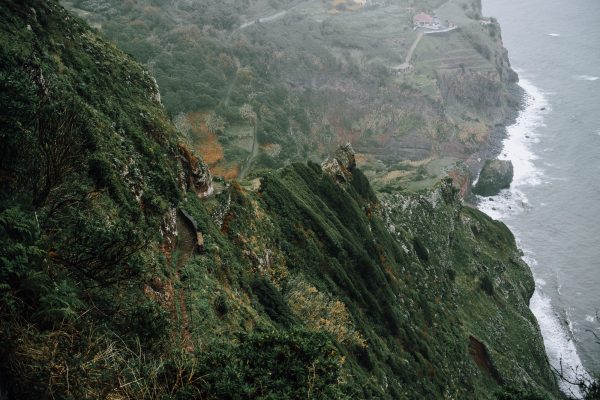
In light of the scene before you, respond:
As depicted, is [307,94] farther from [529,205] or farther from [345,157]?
[345,157]

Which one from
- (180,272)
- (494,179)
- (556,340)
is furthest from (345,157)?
(494,179)

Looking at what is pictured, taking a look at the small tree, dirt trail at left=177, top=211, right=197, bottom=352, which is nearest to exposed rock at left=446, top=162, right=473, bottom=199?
the small tree

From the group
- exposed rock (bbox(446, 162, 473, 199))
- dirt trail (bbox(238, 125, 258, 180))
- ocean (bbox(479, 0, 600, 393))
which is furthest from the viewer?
exposed rock (bbox(446, 162, 473, 199))

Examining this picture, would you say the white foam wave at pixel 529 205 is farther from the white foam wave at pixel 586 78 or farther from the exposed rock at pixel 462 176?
the white foam wave at pixel 586 78

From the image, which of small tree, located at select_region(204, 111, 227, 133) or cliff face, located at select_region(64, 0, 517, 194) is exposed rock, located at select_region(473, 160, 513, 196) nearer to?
cliff face, located at select_region(64, 0, 517, 194)

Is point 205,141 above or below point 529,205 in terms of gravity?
above
